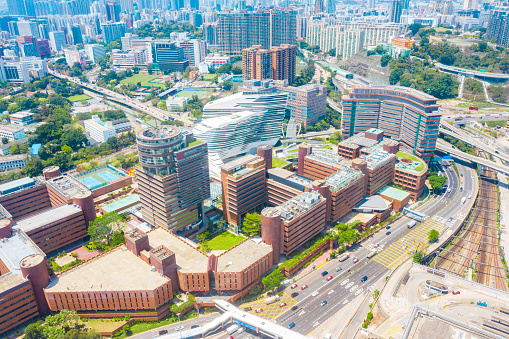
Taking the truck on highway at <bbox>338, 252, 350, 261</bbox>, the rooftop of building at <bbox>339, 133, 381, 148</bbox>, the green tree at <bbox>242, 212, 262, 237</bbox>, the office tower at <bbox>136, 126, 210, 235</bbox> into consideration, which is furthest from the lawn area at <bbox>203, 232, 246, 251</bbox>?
the rooftop of building at <bbox>339, 133, 381, 148</bbox>

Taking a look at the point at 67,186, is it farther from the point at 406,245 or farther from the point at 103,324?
the point at 406,245

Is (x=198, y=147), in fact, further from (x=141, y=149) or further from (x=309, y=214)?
(x=309, y=214)

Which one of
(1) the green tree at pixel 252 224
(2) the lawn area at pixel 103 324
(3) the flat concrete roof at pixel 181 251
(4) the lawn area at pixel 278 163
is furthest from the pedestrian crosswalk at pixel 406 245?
(2) the lawn area at pixel 103 324

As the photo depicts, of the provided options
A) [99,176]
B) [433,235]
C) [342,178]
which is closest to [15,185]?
[99,176]

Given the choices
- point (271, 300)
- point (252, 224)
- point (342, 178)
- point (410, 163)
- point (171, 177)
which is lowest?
point (271, 300)

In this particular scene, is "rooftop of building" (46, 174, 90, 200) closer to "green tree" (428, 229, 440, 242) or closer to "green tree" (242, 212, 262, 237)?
"green tree" (242, 212, 262, 237)

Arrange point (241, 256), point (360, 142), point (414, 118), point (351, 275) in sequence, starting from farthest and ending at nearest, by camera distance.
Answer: point (414, 118) < point (360, 142) < point (351, 275) < point (241, 256)

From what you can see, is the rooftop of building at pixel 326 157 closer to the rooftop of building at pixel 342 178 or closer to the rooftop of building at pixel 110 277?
the rooftop of building at pixel 342 178
